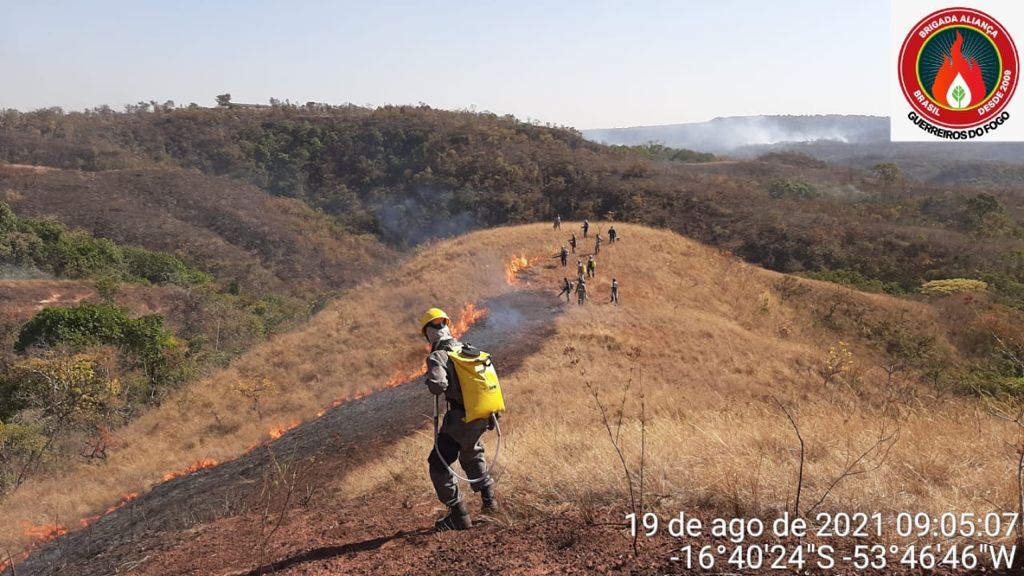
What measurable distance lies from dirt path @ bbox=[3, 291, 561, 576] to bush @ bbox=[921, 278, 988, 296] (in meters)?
23.1

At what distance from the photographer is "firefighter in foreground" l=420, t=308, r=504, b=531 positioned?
434cm

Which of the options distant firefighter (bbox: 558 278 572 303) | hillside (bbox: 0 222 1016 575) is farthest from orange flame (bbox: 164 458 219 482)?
distant firefighter (bbox: 558 278 572 303)

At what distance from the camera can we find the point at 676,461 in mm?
4648

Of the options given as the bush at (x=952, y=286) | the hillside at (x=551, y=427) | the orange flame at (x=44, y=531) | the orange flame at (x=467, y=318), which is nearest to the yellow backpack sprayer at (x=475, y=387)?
the hillside at (x=551, y=427)

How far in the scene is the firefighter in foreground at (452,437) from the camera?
4.34 metres

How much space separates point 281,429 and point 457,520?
11.5m

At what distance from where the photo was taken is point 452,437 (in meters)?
4.49

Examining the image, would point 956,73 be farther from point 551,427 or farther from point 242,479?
point 242,479

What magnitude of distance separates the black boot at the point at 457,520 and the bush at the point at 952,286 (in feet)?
102

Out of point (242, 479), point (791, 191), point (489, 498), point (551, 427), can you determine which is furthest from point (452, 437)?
point (791, 191)

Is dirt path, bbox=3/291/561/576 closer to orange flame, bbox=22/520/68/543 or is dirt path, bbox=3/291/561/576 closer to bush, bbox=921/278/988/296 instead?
orange flame, bbox=22/520/68/543

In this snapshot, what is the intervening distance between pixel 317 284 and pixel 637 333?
39992mm

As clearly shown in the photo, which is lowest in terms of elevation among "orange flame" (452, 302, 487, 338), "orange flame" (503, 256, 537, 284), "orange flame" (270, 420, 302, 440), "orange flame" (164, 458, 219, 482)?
"orange flame" (164, 458, 219, 482)

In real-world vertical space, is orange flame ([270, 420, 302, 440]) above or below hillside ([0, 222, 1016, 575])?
below
